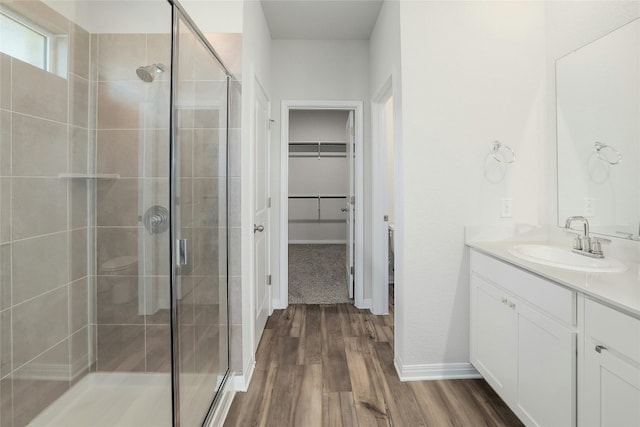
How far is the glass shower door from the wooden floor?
13.0 inches

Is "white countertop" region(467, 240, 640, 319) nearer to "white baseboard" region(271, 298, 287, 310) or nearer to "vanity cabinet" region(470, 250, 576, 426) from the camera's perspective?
"vanity cabinet" region(470, 250, 576, 426)

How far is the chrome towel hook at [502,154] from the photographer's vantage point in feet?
6.47

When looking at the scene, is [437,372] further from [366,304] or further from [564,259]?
[366,304]

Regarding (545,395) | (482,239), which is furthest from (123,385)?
(482,239)

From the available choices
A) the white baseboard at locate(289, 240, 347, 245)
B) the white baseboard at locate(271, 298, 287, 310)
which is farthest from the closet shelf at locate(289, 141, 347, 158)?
the white baseboard at locate(271, 298, 287, 310)

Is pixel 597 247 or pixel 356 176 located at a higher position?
pixel 356 176

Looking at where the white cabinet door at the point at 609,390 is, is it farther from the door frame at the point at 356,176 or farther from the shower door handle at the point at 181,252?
the door frame at the point at 356,176

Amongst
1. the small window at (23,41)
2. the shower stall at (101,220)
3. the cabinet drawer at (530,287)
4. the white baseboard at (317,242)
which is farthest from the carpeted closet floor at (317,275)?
the small window at (23,41)

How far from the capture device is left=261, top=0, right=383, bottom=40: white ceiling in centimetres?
252

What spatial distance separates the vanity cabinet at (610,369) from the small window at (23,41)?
7.31 ft

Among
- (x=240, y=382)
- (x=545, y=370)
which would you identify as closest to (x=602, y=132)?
(x=545, y=370)

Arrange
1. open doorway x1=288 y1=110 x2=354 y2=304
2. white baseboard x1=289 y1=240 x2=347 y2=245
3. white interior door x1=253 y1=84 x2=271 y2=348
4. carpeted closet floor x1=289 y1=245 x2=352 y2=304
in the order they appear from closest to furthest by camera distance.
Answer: white interior door x1=253 y1=84 x2=271 y2=348, carpeted closet floor x1=289 y1=245 x2=352 y2=304, open doorway x1=288 y1=110 x2=354 y2=304, white baseboard x1=289 y1=240 x2=347 y2=245

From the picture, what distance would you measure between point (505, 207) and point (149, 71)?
2.06 m

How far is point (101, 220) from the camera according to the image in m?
1.35
